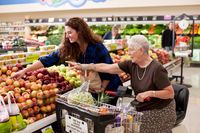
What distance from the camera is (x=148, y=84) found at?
271 cm

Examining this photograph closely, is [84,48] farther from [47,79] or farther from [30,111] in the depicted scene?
[30,111]

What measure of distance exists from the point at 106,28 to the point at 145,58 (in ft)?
30.3

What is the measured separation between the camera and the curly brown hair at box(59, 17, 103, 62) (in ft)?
9.26

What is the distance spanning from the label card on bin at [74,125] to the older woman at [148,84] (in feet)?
2.38

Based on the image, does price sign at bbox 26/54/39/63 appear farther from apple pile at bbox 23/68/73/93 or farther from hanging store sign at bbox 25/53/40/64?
apple pile at bbox 23/68/73/93

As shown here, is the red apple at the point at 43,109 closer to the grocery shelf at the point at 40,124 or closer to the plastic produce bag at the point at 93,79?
the grocery shelf at the point at 40,124

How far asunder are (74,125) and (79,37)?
108 cm

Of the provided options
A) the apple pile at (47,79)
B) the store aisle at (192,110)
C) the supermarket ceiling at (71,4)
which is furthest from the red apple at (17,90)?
the supermarket ceiling at (71,4)

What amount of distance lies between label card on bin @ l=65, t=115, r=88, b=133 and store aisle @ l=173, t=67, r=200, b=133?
283 centimetres

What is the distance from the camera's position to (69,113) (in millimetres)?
2176

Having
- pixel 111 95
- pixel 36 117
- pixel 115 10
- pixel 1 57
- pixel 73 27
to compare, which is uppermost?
pixel 115 10

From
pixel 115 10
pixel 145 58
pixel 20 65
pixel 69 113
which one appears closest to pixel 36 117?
pixel 69 113

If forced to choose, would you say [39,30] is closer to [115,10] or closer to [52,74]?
[115,10]

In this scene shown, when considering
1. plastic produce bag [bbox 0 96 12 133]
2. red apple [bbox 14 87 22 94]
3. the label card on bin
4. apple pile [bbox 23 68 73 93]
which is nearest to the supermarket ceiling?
apple pile [bbox 23 68 73 93]
